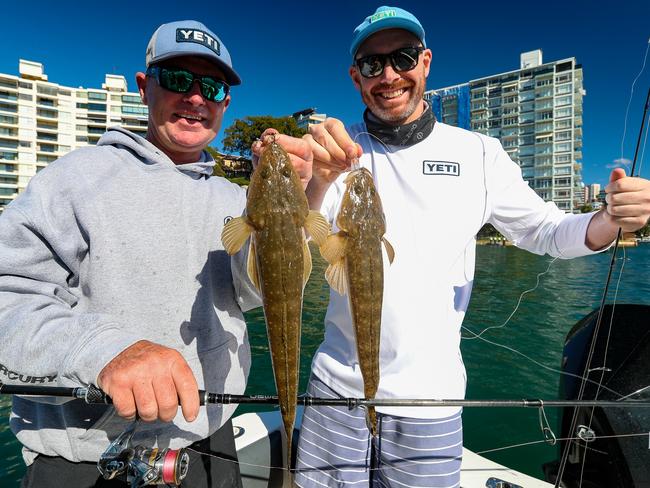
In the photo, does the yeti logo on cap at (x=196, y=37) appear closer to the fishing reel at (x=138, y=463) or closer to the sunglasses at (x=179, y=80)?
the sunglasses at (x=179, y=80)

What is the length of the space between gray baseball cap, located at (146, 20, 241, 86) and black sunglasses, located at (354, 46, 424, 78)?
1.20m

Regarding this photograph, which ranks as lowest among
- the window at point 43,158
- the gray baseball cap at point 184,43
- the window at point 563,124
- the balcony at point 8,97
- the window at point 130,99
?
the gray baseball cap at point 184,43

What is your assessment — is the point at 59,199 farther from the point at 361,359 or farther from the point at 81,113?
the point at 81,113

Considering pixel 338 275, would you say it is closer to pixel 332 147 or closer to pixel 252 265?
Answer: pixel 252 265

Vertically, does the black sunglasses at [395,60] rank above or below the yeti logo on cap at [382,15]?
below

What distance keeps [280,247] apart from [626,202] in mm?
2708

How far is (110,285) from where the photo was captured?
2.42 meters

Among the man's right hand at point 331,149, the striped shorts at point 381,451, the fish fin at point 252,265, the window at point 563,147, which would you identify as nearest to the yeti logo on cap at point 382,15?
the man's right hand at point 331,149

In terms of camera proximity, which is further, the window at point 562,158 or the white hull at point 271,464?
the window at point 562,158

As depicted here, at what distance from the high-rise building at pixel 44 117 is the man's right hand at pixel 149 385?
9096cm

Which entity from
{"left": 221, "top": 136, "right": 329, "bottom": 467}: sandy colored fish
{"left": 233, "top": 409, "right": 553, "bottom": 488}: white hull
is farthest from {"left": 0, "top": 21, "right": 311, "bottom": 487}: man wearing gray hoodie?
{"left": 233, "top": 409, "right": 553, "bottom": 488}: white hull

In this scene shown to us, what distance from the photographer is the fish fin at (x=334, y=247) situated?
2.47 meters

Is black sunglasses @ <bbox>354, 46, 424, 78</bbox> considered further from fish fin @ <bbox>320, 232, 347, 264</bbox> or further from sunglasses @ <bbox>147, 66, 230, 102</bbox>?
fish fin @ <bbox>320, 232, 347, 264</bbox>

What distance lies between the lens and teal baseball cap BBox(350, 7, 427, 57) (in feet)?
9.73
